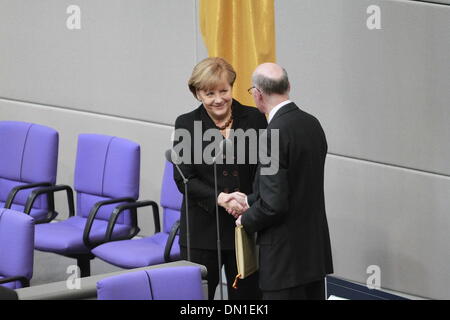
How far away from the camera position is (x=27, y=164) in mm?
5570

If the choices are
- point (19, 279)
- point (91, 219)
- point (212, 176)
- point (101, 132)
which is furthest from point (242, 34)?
point (101, 132)

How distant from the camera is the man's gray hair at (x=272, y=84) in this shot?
353cm

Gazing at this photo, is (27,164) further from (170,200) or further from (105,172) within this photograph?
(170,200)

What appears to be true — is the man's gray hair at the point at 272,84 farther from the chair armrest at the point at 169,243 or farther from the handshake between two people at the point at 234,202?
the chair armrest at the point at 169,243

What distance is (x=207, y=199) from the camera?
3783 mm

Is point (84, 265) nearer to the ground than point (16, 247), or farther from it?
nearer to the ground

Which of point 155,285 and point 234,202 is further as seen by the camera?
point 234,202

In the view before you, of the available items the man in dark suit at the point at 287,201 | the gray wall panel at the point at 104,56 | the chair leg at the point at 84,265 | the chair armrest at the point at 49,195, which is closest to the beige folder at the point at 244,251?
the man in dark suit at the point at 287,201

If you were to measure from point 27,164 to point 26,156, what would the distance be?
52 mm

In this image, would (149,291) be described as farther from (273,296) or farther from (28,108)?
(28,108)

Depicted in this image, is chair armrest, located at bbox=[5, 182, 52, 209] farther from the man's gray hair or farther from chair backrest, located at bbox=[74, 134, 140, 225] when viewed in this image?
the man's gray hair

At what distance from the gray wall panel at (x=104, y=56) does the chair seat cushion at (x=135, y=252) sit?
3.81 feet

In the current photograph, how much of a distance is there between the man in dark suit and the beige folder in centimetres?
5

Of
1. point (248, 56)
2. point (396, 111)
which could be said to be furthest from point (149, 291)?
point (396, 111)
